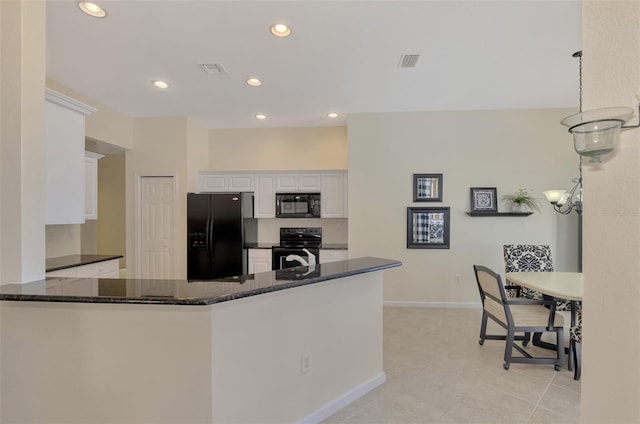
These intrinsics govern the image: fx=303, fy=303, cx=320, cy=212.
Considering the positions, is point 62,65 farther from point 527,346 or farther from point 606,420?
point 527,346

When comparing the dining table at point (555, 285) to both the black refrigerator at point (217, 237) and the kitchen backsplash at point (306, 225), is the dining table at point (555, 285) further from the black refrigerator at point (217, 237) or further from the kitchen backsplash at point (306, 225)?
the black refrigerator at point (217, 237)

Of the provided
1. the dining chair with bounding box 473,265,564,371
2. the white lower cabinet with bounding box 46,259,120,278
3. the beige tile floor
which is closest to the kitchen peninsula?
the beige tile floor

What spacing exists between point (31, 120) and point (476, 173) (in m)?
4.83

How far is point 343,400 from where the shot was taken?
2.12 meters

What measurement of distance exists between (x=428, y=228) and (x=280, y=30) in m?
3.32

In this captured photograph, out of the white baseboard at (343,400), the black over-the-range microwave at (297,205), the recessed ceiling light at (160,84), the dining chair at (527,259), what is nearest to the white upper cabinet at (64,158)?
the recessed ceiling light at (160,84)

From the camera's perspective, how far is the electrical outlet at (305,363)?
74.1 inches

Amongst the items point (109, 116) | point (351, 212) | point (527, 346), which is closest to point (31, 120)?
point (109, 116)

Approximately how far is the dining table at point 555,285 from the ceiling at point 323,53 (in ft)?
7.22

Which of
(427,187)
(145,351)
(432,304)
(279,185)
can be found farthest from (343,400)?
(279,185)

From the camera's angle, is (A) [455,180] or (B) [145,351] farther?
(A) [455,180]

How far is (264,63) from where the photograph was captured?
3.11 metres

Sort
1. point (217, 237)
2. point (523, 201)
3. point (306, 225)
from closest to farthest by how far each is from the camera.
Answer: point (523, 201), point (217, 237), point (306, 225)

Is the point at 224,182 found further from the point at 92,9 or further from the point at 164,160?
the point at 92,9
